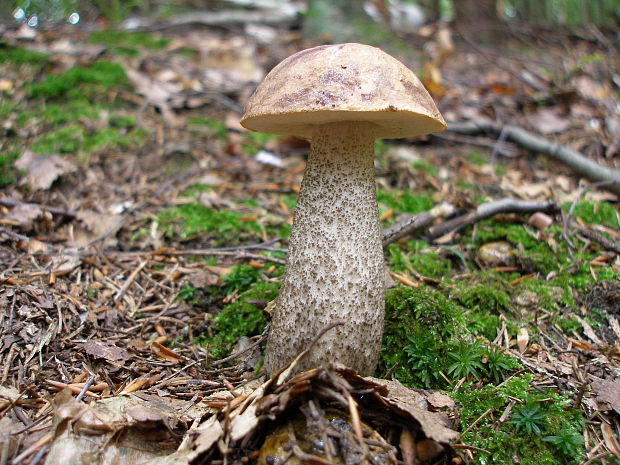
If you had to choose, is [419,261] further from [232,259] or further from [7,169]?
[7,169]

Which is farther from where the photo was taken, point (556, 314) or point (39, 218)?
point (39, 218)

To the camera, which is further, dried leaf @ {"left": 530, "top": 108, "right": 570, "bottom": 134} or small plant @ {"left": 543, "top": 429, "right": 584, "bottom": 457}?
dried leaf @ {"left": 530, "top": 108, "right": 570, "bottom": 134}

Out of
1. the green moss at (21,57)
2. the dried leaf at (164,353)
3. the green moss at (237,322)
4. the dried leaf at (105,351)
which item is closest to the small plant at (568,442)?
the green moss at (237,322)

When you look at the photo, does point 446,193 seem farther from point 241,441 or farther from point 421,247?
point 241,441

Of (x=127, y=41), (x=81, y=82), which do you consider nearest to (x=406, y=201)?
(x=81, y=82)

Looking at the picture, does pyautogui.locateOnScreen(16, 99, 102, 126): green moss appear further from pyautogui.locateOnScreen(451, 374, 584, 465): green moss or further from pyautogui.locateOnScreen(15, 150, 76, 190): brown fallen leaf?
pyautogui.locateOnScreen(451, 374, 584, 465): green moss

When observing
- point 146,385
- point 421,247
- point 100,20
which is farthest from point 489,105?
point 100,20

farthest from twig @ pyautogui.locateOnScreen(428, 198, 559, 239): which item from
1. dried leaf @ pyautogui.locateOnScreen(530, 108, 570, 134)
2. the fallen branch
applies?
dried leaf @ pyautogui.locateOnScreen(530, 108, 570, 134)

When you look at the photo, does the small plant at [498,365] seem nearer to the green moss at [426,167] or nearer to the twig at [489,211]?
the twig at [489,211]
